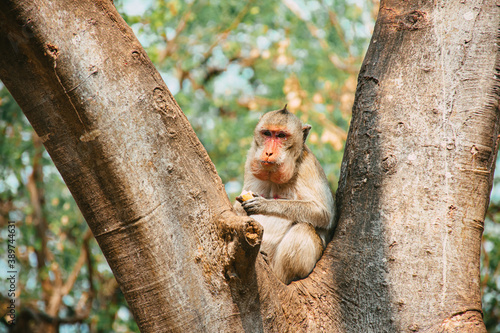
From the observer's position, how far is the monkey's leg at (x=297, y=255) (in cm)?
377

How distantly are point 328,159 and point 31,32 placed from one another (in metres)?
6.25

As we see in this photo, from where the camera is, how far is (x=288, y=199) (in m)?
4.48

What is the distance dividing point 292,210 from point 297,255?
510 millimetres

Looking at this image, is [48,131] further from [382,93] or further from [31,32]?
[382,93]

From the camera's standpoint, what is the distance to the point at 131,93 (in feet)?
7.86

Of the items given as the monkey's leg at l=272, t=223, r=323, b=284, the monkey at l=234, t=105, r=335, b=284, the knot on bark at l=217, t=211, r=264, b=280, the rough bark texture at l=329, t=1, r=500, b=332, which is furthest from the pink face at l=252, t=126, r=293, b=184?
the knot on bark at l=217, t=211, r=264, b=280

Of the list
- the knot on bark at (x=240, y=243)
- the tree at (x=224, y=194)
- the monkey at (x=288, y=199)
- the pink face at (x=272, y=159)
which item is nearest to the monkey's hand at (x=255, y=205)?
the monkey at (x=288, y=199)

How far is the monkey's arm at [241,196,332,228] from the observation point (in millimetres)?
4117

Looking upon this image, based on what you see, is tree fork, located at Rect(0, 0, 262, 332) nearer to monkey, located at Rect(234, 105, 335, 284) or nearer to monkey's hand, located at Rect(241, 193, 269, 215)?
monkey, located at Rect(234, 105, 335, 284)

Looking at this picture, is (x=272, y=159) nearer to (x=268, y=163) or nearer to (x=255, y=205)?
(x=268, y=163)

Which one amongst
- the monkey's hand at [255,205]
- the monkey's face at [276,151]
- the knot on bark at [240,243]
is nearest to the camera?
the knot on bark at [240,243]

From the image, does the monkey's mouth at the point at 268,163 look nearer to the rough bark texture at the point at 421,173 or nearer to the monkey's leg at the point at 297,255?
the monkey's leg at the point at 297,255

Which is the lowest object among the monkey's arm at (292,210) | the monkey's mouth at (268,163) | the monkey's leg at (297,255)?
the monkey's leg at (297,255)

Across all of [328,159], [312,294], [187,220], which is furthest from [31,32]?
[328,159]
